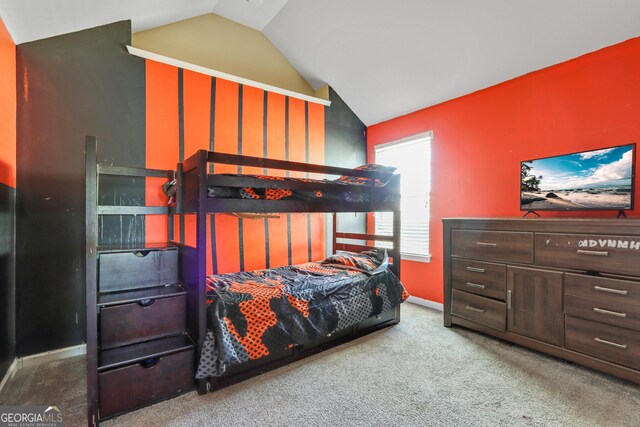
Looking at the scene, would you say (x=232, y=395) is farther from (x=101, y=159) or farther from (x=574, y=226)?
(x=574, y=226)

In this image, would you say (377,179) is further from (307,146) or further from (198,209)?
(198,209)

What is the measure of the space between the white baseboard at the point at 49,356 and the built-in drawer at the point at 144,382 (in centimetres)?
110

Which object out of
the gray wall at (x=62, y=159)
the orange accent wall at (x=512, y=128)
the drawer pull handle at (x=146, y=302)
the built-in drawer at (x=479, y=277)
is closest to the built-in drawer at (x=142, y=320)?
the drawer pull handle at (x=146, y=302)

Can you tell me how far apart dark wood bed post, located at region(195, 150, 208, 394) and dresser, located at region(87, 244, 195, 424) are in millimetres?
Result: 88

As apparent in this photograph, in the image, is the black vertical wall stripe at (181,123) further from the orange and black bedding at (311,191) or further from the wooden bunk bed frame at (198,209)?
the orange and black bedding at (311,191)

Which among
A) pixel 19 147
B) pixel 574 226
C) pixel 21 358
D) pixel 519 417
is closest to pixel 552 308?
pixel 574 226

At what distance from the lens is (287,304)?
2.13m

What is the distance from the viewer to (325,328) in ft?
7.47

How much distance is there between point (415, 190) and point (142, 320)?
9.82ft

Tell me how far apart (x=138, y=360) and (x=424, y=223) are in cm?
296

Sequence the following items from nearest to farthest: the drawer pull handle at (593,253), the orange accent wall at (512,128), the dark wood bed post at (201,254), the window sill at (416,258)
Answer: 1. the dark wood bed post at (201,254)
2. the drawer pull handle at (593,253)
3. the orange accent wall at (512,128)
4. the window sill at (416,258)

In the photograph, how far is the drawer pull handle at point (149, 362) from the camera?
5.48 ft

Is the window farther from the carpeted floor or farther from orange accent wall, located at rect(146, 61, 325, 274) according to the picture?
the carpeted floor

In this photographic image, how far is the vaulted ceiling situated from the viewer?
2100 millimetres
